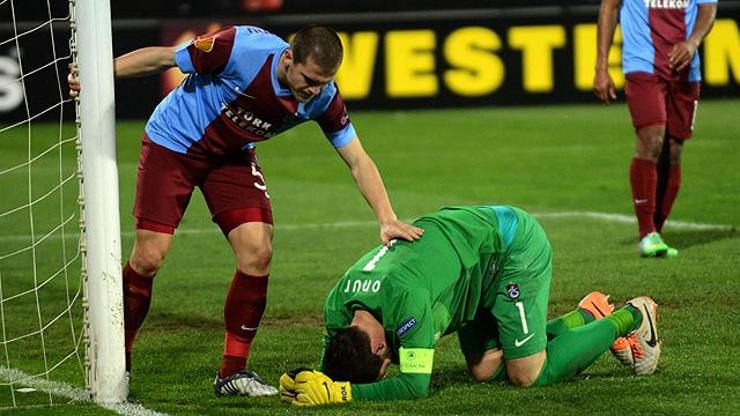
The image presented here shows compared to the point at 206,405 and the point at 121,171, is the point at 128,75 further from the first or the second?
the point at 121,171

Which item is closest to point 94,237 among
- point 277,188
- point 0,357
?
point 0,357

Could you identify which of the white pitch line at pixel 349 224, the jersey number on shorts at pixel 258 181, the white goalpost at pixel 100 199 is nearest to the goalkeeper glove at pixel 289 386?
the white goalpost at pixel 100 199

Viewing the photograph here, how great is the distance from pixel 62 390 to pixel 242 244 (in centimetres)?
101

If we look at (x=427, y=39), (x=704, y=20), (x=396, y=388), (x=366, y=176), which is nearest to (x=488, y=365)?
(x=396, y=388)

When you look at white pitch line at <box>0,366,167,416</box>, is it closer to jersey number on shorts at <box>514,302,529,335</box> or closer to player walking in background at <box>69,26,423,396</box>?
player walking in background at <box>69,26,423,396</box>

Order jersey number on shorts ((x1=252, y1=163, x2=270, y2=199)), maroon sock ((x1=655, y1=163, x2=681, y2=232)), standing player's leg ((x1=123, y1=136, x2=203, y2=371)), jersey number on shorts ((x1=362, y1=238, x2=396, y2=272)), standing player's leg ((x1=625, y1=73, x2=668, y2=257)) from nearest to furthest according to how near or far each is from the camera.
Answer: jersey number on shorts ((x1=362, y1=238, x2=396, y2=272))
standing player's leg ((x1=123, y1=136, x2=203, y2=371))
jersey number on shorts ((x1=252, y1=163, x2=270, y2=199))
standing player's leg ((x1=625, y1=73, x2=668, y2=257))
maroon sock ((x1=655, y1=163, x2=681, y2=232))

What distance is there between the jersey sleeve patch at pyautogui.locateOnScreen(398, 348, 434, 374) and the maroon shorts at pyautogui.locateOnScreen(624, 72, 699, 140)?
4790 mm

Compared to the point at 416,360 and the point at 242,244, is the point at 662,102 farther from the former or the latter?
the point at 416,360

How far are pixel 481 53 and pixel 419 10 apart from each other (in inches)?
42.5

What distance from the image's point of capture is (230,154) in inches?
263

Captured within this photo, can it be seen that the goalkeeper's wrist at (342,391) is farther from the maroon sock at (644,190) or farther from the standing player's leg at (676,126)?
the standing player's leg at (676,126)

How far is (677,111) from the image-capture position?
34.3 ft

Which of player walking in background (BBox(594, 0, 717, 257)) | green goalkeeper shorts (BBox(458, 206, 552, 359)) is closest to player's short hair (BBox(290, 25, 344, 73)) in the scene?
green goalkeeper shorts (BBox(458, 206, 552, 359))

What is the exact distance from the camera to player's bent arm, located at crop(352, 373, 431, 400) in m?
5.84
